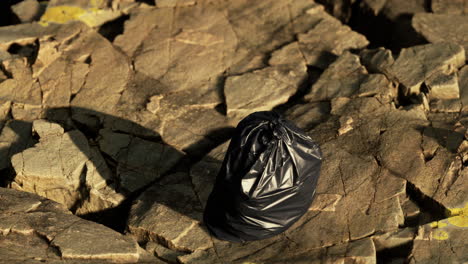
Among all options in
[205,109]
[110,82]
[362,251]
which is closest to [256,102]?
[205,109]

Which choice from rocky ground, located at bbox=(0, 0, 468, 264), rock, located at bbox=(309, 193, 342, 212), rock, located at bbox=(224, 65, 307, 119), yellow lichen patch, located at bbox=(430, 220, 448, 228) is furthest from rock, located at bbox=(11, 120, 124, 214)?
yellow lichen patch, located at bbox=(430, 220, 448, 228)

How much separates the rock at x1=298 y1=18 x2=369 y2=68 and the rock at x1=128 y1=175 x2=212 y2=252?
6.98ft

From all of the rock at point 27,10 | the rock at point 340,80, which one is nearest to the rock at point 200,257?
the rock at point 340,80

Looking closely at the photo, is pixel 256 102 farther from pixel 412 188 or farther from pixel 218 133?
pixel 412 188

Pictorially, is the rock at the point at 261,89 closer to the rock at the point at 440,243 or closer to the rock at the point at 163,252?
the rock at the point at 163,252

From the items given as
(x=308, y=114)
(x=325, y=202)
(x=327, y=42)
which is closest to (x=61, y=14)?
(x=327, y=42)

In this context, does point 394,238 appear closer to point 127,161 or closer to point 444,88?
point 444,88

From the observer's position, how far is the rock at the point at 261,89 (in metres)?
6.00

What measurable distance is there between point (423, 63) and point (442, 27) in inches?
32.4

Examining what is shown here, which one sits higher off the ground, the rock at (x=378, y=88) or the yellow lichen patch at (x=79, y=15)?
the yellow lichen patch at (x=79, y=15)

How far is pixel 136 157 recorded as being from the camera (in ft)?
18.5

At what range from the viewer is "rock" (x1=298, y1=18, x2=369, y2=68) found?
6516mm

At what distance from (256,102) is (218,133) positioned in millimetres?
506

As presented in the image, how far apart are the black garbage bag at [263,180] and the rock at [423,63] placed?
1.70m
